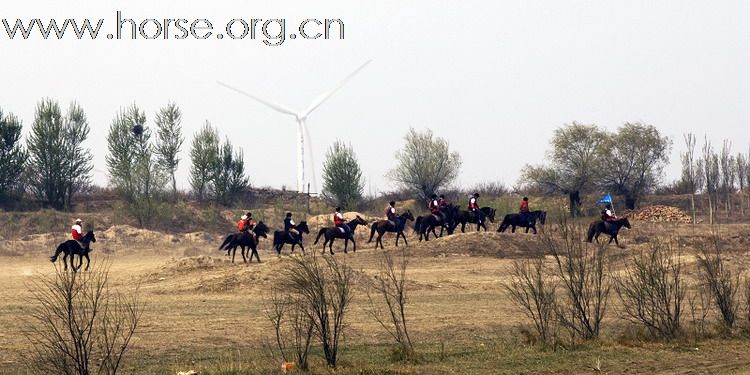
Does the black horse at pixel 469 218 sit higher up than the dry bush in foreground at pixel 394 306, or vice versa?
the black horse at pixel 469 218

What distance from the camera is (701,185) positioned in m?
75.9

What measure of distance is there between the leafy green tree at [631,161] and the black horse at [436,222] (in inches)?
1082

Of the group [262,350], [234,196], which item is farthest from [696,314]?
[234,196]

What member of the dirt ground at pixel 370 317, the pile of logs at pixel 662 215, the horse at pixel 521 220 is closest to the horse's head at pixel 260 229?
the dirt ground at pixel 370 317

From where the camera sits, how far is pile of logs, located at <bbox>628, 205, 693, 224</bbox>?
6789cm

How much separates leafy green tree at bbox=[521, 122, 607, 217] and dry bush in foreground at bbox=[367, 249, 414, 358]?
34.8 m

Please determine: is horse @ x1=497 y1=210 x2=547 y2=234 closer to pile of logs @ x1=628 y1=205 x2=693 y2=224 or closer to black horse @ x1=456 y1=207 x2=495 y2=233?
black horse @ x1=456 y1=207 x2=495 y2=233

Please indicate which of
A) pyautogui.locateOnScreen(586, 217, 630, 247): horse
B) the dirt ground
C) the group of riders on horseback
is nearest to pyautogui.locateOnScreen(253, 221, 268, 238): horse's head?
the group of riders on horseback

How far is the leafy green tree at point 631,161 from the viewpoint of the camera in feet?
256

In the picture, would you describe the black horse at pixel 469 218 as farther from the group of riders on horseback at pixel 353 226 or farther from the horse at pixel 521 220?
the horse at pixel 521 220

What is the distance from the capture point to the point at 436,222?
51781mm

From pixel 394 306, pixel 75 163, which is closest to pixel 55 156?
pixel 75 163

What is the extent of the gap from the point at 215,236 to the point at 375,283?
33752mm

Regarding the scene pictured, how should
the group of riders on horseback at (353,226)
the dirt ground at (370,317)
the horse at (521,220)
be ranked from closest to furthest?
the dirt ground at (370,317) < the group of riders on horseback at (353,226) < the horse at (521,220)
